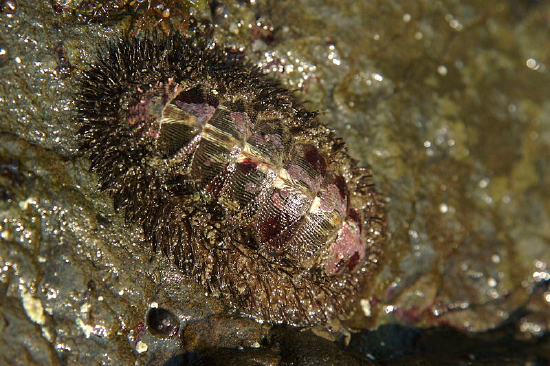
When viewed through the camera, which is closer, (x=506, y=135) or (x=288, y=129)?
(x=288, y=129)

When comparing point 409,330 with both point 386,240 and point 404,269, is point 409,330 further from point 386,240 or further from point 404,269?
point 386,240

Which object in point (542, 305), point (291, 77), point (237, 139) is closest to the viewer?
point (237, 139)

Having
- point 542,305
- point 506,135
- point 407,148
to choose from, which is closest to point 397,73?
point 407,148

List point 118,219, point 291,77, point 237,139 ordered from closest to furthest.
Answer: point 237,139
point 118,219
point 291,77

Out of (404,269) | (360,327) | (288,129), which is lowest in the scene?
(360,327)

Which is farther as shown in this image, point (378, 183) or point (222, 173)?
point (378, 183)
